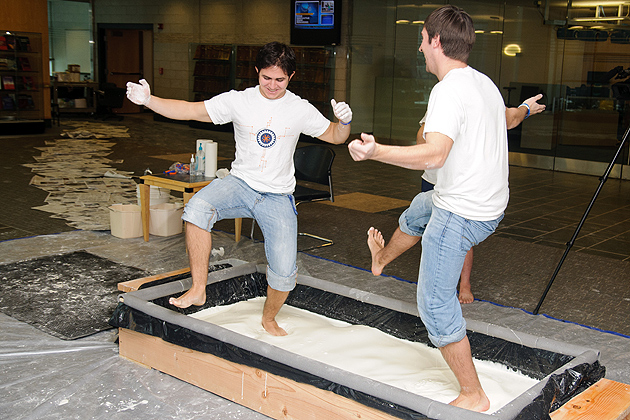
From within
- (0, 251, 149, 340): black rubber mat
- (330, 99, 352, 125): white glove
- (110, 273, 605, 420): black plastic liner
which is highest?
(330, 99, 352, 125): white glove

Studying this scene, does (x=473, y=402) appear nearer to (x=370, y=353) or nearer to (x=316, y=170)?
(x=370, y=353)

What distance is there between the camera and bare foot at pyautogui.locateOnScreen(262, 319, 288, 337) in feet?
11.0

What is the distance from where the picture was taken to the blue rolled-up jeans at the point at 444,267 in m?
2.41

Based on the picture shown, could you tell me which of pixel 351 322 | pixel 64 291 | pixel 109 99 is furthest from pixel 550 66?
pixel 109 99

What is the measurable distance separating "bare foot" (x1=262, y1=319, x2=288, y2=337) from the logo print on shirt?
0.92m

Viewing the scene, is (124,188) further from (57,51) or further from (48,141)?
(57,51)

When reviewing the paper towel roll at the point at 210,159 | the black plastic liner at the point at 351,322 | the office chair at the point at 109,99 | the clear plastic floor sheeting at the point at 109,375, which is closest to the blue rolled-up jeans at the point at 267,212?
the black plastic liner at the point at 351,322

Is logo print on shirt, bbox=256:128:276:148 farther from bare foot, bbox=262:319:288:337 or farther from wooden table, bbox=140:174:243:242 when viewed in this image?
wooden table, bbox=140:174:243:242

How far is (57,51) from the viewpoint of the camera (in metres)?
18.1

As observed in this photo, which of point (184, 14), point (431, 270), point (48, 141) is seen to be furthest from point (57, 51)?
point (431, 270)

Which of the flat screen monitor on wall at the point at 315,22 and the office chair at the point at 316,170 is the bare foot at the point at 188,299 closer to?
the office chair at the point at 316,170

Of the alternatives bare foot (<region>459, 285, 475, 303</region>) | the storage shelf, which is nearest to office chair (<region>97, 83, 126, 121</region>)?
the storage shelf

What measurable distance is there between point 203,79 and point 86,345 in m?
12.2

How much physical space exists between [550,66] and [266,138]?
27.2 ft
